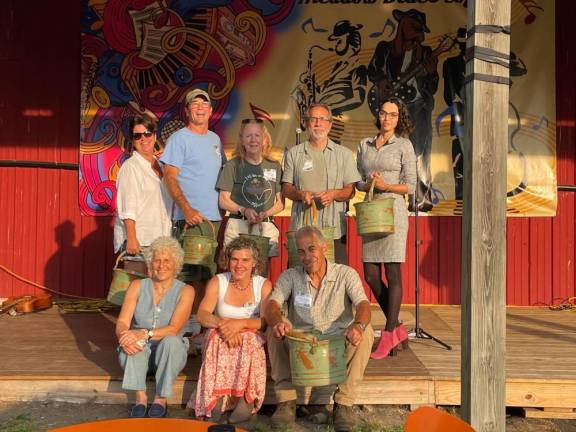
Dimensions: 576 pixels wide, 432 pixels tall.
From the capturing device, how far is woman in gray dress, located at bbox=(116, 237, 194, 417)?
12.3 feet

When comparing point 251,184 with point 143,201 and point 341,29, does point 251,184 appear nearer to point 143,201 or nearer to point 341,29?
point 143,201

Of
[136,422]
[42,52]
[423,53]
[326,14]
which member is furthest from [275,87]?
[136,422]

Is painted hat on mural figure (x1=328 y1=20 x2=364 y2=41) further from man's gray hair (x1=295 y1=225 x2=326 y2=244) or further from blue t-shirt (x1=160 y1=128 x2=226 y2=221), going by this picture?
man's gray hair (x1=295 y1=225 x2=326 y2=244)

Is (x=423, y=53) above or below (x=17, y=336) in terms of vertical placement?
above

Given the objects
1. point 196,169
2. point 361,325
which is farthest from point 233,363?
point 196,169

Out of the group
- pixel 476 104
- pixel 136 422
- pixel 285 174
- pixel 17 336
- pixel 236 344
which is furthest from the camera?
pixel 17 336

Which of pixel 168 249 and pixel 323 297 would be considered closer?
pixel 323 297

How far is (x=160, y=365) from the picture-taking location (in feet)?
12.3

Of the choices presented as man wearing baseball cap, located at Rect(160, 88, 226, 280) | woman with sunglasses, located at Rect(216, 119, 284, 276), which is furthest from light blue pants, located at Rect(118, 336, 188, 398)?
woman with sunglasses, located at Rect(216, 119, 284, 276)

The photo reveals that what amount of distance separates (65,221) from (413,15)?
3.62m

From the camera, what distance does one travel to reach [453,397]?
3953 mm

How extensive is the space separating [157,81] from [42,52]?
43.7 inches

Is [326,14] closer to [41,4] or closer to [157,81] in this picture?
[157,81]

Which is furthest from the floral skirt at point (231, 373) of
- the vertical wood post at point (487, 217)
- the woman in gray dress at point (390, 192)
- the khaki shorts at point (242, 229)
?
the vertical wood post at point (487, 217)
